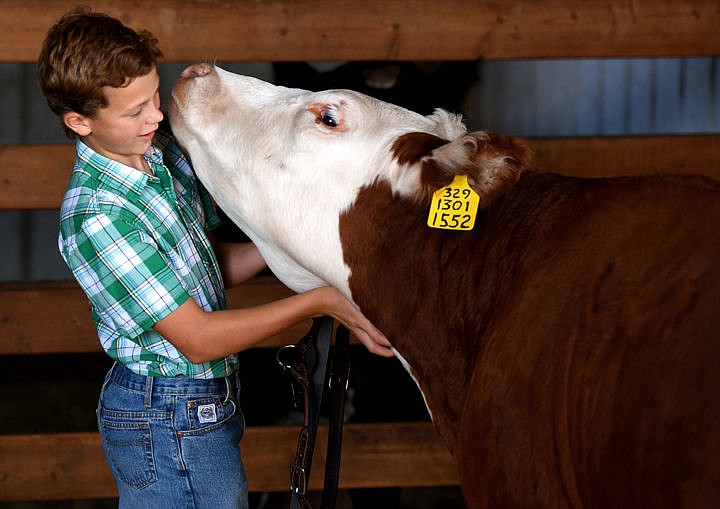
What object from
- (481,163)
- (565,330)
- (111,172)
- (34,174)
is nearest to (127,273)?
(111,172)

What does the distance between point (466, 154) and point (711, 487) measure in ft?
2.61

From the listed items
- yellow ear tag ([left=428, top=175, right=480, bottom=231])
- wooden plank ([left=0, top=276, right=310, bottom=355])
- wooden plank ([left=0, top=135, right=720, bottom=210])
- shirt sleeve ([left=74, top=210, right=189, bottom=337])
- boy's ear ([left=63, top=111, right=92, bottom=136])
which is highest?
boy's ear ([left=63, top=111, right=92, bottom=136])

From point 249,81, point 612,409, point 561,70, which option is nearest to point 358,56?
point 249,81

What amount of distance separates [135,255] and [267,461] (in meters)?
1.46

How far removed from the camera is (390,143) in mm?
1881

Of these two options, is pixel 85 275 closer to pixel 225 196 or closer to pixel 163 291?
pixel 163 291

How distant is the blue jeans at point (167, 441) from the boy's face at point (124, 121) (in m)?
0.47

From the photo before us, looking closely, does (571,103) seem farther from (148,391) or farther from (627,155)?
(148,391)

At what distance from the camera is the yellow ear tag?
173 centimetres

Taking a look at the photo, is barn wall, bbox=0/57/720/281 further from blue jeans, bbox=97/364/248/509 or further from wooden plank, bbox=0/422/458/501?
blue jeans, bbox=97/364/248/509

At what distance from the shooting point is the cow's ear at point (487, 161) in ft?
5.63

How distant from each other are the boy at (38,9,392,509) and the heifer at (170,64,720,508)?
0.14 meters

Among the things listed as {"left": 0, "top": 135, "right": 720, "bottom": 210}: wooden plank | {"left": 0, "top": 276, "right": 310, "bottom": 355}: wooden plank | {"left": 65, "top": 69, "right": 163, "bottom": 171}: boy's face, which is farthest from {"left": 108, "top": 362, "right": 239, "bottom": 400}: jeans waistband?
{"left": 0, "top": 135, "right": 720, "bottom": 210}: wooden plank

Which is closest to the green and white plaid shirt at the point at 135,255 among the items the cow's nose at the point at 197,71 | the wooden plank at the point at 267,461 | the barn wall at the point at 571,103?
the cow's nose at the point at 197,71
